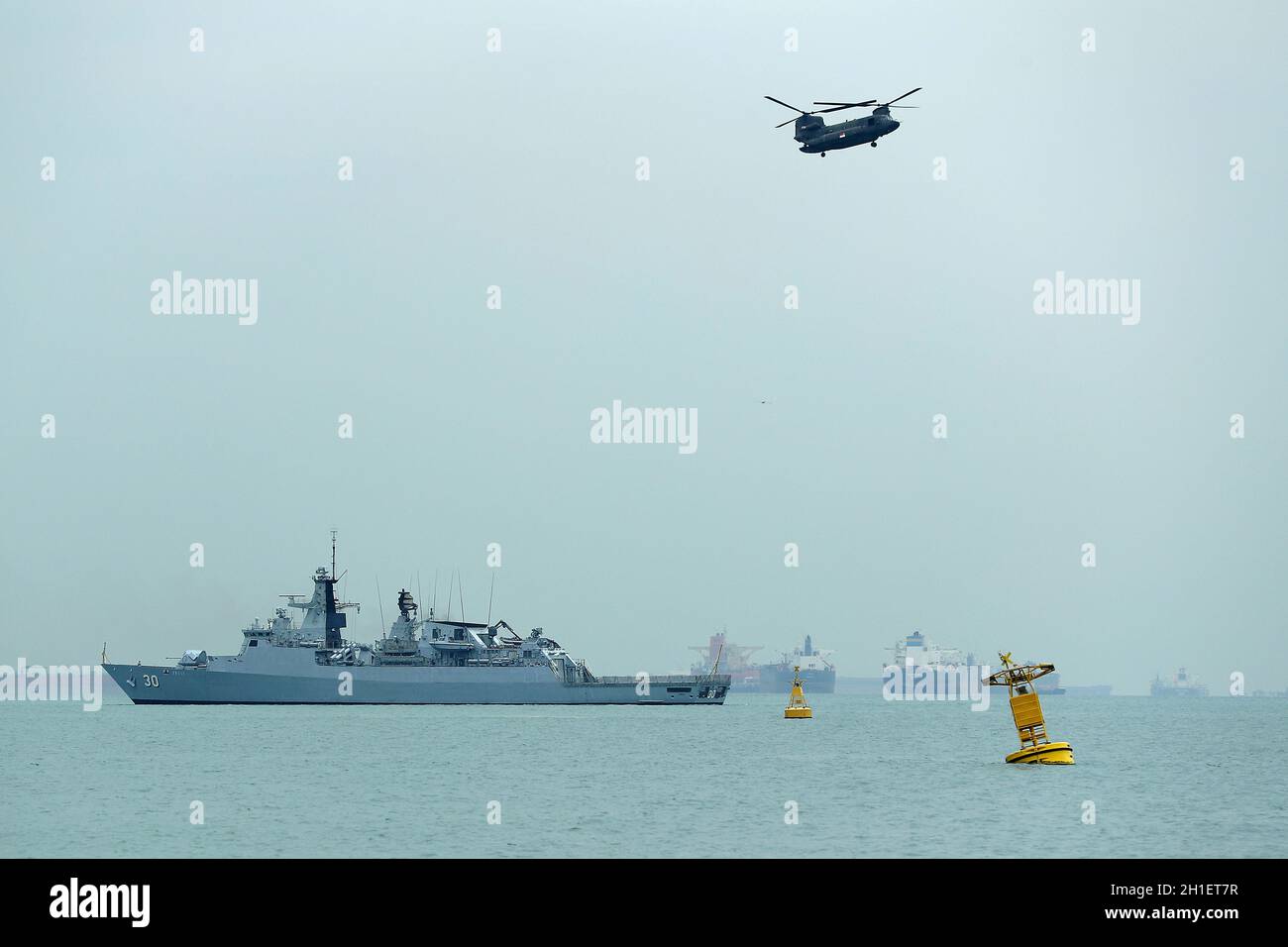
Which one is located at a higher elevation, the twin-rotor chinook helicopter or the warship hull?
the twin-rotor chinook helicopter

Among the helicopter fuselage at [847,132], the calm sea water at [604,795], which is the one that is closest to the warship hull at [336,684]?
the calm sea water at [604,795]

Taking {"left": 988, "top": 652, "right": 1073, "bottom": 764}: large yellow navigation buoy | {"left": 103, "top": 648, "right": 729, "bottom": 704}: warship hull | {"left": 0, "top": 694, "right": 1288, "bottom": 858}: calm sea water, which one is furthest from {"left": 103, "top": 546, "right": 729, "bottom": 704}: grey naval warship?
{"left": 988, "top": 652, "right": 1073, "bottom": 764}: large yellow navigation buoy

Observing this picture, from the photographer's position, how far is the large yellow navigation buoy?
4153 cm

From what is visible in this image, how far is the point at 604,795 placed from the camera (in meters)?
43.8

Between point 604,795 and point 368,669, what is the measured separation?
240 ft

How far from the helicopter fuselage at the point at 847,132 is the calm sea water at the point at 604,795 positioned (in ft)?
81.9

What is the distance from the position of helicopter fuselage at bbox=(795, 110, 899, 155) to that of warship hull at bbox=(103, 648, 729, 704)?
227ft

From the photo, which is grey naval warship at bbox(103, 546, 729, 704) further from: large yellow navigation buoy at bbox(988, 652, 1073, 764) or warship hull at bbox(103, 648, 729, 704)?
large yellow navigation buoy at bbox(988, 652, 1073, 764)

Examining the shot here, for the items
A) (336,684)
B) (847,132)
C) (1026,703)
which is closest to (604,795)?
(1026,703)
